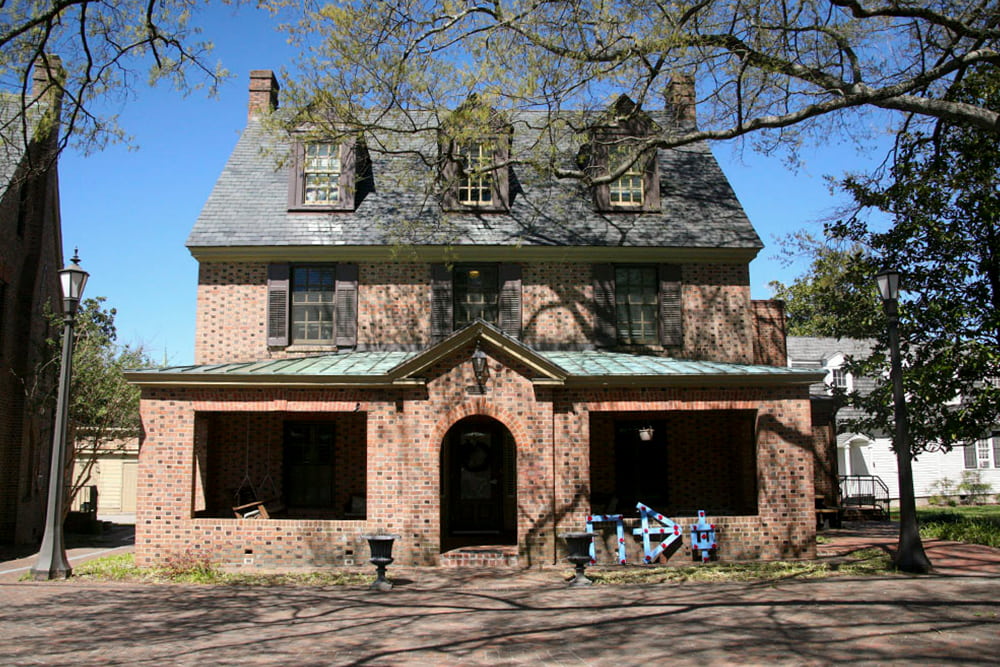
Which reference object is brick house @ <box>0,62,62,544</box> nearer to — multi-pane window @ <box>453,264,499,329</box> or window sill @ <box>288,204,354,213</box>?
window sill @ <box>288,204,354,213</box>

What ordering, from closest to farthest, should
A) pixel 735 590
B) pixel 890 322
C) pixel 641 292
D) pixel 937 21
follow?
1. pixel 735 590
2. pixel 937 21
3. pixel 890 322
4. pixel 641 292

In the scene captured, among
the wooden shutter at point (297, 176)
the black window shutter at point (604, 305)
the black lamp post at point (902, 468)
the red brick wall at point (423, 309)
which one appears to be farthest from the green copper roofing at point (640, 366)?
the wooden shutter at point (297, 176)

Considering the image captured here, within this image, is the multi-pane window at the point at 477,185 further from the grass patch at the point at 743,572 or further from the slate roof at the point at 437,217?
the grass patch at the point at 743,572

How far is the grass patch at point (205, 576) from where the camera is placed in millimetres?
12336

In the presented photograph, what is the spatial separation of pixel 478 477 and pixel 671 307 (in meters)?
5.34

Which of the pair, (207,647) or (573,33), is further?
(573,33)

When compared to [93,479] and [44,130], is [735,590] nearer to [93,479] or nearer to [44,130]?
[44,130]

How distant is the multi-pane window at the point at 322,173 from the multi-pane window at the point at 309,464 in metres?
4.85

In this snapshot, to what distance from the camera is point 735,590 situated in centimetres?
1107

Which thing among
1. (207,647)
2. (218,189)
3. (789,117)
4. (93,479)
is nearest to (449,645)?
(207,647)

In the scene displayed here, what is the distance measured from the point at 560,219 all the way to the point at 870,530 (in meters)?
10.2

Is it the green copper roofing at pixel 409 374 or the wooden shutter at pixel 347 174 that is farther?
the wooden shutter at pixel 347 174

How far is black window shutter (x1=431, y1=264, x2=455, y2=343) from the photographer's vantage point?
16.3 m

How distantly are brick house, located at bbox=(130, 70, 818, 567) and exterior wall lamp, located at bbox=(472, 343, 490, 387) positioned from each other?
6.5 inches
